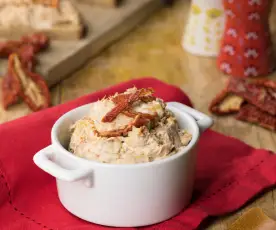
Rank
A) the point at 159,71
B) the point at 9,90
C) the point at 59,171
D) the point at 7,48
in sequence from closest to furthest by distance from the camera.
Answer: the point at 59,171
the point at 9,90
the point at 7,48
the point at 159,71

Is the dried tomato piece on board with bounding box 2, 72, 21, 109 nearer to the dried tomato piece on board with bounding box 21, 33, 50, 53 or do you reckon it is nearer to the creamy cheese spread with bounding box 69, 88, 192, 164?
the dried tomato piece on board with bounding box 21, 33, 50, 53

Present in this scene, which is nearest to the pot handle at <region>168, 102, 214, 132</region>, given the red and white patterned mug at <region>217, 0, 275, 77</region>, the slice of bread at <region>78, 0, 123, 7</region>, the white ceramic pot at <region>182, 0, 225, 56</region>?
the red and white patterned mug at <region>217, 0, 275, 77</region>

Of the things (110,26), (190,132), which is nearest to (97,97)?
(190,132)

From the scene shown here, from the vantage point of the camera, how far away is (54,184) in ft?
3.05

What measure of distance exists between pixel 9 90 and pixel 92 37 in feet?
1.26

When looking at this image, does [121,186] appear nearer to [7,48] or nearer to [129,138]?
[129,138]

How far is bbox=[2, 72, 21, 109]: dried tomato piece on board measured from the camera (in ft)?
4.25

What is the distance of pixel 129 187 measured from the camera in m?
0.78

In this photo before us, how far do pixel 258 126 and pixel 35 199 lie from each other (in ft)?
Result: 1.80

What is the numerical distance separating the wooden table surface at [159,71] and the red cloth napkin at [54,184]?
0.13 m

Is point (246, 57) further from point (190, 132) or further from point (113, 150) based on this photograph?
point (113, 150)

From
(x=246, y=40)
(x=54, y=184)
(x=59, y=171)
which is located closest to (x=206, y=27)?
(x=246, y=40)

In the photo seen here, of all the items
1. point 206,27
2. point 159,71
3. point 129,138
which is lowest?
point 159,71

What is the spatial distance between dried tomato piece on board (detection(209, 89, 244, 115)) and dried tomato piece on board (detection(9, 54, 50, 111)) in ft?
1.28
